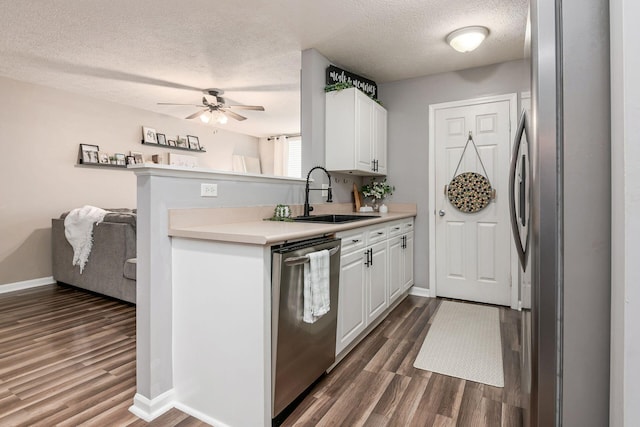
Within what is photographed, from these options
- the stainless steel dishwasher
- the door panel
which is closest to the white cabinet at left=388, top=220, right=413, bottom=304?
the door panel

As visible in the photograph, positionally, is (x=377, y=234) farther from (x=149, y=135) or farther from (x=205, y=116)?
(x=149, y=135)

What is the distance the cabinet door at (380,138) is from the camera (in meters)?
3.59

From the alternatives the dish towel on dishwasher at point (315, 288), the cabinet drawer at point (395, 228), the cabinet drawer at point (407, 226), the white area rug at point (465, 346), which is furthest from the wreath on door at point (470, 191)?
the dish towel on dishwasher at point (315, 288)

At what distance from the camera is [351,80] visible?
353cm

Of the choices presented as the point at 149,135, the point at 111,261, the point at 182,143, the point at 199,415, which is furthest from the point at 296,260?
the point at 182,143

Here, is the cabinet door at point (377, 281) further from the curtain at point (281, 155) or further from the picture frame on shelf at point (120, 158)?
the curtain at point (281, 155)

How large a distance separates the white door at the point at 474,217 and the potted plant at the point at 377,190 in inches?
22.0

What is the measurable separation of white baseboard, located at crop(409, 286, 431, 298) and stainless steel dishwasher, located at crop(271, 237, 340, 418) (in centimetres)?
216

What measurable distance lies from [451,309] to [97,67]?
14.9 ft

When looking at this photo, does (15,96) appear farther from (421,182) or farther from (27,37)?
(421,182)

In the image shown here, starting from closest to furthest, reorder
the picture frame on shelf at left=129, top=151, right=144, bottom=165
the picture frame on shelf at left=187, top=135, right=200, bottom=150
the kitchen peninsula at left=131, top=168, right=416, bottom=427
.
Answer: the kitchen peninsula at left=131, top=168, right=416, bottom=427, the picture frame on shelf at left=129, top=151, right=144, bottom=165, the picture frame on shelf at left=187, top=135, right=200, bottom=150

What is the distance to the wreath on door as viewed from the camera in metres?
3.43

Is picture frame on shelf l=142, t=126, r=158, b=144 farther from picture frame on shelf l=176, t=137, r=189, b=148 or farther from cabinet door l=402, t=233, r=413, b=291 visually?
cabinet door l=402, t=233, r=413, b=291

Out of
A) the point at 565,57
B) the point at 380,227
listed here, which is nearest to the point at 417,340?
the point at 380,227
